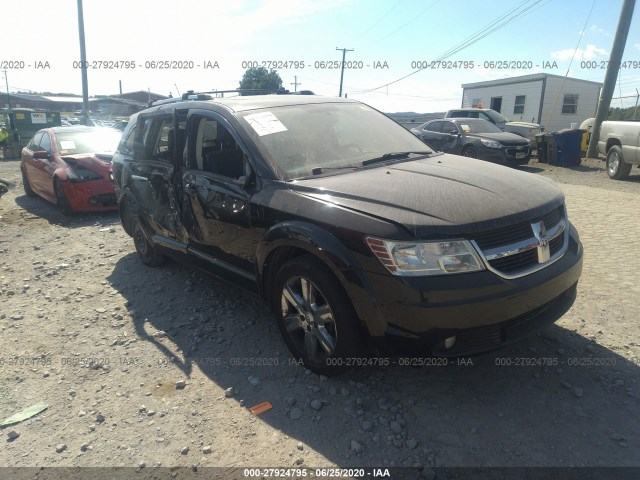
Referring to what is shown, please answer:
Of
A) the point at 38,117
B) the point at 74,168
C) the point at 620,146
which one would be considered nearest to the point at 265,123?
the point at 74,168

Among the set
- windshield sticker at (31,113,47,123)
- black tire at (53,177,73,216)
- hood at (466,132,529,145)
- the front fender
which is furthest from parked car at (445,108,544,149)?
windshield sticker at (31,113,47,123)

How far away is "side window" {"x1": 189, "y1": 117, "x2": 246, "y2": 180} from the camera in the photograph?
349 cm

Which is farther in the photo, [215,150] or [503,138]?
[503,138]

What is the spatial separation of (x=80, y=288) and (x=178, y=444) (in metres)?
2.94

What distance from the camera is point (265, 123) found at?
11.6 ft

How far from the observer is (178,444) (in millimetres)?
2615

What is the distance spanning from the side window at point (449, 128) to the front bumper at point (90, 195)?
9.51 m

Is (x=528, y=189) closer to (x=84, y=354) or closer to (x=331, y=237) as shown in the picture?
(x=331, y=237)

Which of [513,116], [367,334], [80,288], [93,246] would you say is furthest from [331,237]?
[513,116]

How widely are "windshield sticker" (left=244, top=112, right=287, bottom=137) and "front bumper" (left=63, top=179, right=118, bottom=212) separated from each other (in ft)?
17.2

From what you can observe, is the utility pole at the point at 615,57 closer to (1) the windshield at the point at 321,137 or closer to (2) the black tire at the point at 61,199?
(1) the windshield at the point at 321,137

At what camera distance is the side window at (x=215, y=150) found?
3.49m

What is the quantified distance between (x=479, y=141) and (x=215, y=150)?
10.2 m

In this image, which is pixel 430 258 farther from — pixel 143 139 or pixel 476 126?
pixel 476 126
